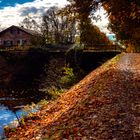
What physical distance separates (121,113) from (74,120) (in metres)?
1.22

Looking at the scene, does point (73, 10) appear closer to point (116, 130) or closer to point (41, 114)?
point (41, 114)

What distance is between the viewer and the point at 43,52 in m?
57.0

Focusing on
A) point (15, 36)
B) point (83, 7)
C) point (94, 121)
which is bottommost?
point (94, 121)

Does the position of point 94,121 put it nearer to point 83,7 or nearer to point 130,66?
point 83,7

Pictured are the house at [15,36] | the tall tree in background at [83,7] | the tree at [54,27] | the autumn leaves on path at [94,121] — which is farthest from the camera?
the tree at [54,27]

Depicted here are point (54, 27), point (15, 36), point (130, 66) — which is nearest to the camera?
point (130, 66)

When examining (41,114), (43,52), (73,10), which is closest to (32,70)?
(43,52)

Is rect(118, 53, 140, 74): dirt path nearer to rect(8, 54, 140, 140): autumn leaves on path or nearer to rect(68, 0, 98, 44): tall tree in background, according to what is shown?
rect(68, 0, 98, 44): tall tree in background

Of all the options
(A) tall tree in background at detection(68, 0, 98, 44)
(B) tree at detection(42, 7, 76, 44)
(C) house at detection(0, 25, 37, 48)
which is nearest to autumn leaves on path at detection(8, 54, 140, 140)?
(A) tall tree in background at detection(68, 0, 98, 44)

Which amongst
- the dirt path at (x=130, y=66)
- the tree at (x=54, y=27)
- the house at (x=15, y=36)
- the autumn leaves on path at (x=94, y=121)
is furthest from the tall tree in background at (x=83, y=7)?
the tree at (x=54, y=27)

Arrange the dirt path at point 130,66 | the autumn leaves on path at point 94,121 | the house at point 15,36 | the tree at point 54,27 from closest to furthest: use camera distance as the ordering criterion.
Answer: the autumn leaves on path at point 94,121 → the dirt path at point 130,66 → the house at point 15,36 → the tree at point 54,27

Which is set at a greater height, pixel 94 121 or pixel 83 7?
pixel 83 7

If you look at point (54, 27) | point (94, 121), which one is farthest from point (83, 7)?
point (54, 27)

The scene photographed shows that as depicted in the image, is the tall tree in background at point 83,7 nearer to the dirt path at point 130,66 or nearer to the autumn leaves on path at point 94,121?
the dirt path at point 130,66
